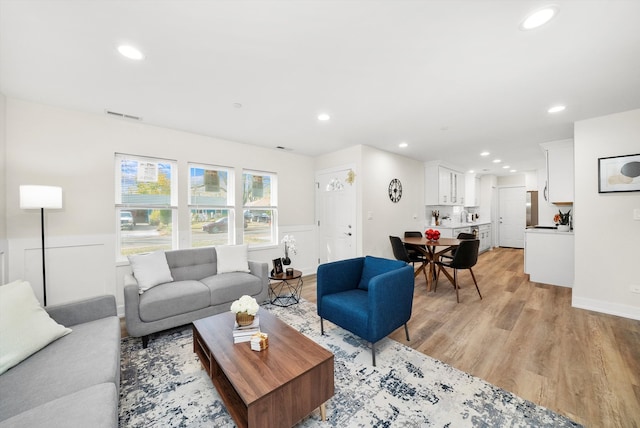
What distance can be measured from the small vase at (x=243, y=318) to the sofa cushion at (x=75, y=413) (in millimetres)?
751

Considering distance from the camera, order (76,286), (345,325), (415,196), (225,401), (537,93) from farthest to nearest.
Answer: (415,196) < (76,286) < (537,93) < (345,325) < (225,401)

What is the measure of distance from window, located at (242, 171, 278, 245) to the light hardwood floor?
58.2 inches

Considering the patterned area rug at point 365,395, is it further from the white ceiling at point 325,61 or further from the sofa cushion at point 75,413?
the white ceiling at point 325,61

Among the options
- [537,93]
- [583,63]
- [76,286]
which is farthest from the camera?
[76,286]

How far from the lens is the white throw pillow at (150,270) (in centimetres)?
266

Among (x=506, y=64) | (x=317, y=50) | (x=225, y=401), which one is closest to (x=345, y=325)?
(x=225, y=401)

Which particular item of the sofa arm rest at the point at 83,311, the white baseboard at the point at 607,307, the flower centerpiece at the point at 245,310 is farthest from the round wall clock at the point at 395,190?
the sofa arm rest at the point at 83,311

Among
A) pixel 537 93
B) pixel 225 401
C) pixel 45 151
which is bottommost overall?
pixel 225 401

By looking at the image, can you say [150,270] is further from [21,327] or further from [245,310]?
[245,310]

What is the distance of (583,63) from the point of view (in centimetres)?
201

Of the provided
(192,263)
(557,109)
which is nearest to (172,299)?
(192,263)

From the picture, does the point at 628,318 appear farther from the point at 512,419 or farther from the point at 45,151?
the point at 45,151

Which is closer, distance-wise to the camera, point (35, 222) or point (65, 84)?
point (65, 84)

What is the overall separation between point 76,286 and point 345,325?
10.5ft
